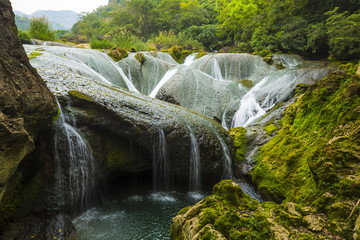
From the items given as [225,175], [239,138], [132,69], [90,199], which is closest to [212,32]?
[132,69]

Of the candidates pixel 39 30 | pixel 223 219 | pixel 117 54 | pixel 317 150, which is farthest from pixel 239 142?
pixel 39 30

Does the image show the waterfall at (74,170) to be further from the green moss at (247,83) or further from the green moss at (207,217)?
the green moss at (247,83)

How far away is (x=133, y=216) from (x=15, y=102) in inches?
147

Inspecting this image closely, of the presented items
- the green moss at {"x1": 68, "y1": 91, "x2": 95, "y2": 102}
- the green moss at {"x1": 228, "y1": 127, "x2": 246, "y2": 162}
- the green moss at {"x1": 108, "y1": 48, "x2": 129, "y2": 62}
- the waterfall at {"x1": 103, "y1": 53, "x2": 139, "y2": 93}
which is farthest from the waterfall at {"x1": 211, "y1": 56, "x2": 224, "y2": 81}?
the green moss at {"x1": 68, "y1": 91, "x2": 95, "y2": 102}

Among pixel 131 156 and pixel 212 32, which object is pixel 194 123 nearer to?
pixel 131 156

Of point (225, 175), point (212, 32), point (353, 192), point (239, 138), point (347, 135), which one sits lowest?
point (225, 175)

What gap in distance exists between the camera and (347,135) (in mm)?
4270

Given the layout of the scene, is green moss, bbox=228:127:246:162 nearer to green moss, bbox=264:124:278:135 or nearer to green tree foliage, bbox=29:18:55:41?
green moss, bbox=264:124:278:135

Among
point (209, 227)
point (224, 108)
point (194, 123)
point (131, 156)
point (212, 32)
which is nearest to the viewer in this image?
point (209, 227)

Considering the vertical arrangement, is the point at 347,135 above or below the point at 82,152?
above

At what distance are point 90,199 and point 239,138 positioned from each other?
5852 mm

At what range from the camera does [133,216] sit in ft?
17.1

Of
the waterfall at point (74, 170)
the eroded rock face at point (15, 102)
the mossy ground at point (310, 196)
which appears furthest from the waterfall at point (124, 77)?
the mossy ground at point (310, 196)

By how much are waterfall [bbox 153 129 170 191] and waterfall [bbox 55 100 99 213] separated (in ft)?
6.02
